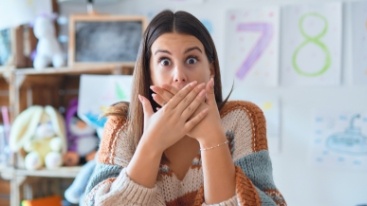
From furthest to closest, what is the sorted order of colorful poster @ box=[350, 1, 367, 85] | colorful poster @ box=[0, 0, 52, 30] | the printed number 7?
colorful poster @ box=[0, 0, 52, 30]
the printed number 7
colorful poster @ box=[350, 1, 367, 85]

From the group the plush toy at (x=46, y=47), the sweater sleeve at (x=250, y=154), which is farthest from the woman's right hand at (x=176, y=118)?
the plush toy at (x=46, y=47)

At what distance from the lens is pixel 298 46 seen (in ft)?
4.95

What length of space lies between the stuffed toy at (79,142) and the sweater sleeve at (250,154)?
85 centimetres

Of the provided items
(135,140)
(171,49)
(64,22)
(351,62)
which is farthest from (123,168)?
(64,22)

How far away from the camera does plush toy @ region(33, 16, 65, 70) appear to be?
159 centimetres

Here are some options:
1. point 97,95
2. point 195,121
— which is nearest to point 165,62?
point 195,121

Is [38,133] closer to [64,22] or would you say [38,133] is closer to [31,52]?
[31,52]

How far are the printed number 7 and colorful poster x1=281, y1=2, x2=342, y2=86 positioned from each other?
0.06 meters

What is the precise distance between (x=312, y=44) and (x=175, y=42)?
2.79 ft

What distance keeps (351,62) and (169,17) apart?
0.88 meters

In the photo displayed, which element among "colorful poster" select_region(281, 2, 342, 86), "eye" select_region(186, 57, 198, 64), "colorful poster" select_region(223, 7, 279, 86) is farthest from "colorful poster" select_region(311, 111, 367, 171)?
"eye" select_region(186, 57, 198, 64)

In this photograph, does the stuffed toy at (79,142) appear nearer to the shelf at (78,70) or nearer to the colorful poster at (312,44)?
the shelf at (78,70)

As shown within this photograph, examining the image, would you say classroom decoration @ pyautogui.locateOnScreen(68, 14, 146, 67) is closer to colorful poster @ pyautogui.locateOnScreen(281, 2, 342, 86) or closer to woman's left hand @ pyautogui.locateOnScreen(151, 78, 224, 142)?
colorful poster @ pyautogui.locateOnScreen(281, 2, 342, 86)

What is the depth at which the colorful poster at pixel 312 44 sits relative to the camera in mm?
1467
